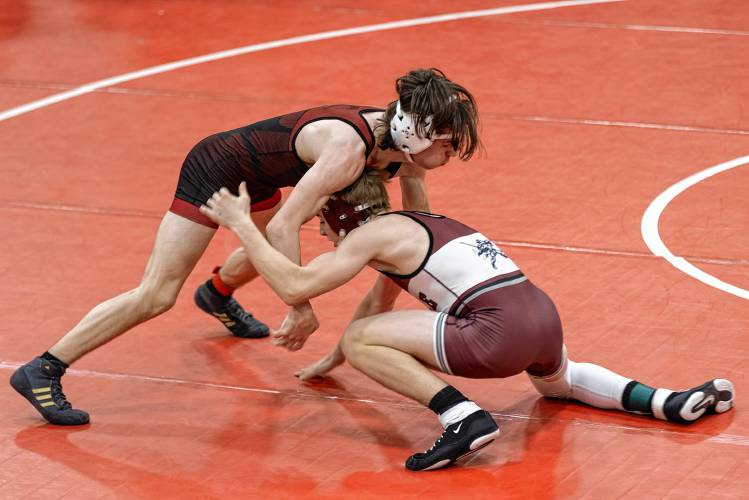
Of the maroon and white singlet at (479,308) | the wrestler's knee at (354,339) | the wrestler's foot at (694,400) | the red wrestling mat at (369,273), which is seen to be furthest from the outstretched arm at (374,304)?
the wrestler's foot at (694,400)

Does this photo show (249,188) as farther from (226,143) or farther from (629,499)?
(629,499)

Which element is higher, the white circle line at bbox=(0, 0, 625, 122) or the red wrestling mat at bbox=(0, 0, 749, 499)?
the white circle line at bbox=(0, 0, 625, 122)

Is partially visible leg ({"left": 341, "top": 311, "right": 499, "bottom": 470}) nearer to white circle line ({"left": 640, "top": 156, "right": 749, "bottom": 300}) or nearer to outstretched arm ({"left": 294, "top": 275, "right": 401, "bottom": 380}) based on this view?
outstretched arm ({"left": 294, "top": 275, "right": 401, "bottom": 380})

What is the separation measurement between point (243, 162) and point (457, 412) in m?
1.35

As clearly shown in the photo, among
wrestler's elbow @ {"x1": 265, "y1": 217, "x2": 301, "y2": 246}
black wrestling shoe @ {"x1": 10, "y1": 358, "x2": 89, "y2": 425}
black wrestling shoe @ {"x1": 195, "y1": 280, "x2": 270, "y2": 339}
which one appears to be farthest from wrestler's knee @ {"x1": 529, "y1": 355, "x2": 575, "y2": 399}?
black wrestling shoe @ {"x1": 10, "y1": 358, "x2": 89, "y2": 425}

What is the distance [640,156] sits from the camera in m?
7.86

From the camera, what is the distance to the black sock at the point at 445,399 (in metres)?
4.78

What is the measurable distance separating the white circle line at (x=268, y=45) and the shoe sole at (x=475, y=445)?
16.9ft

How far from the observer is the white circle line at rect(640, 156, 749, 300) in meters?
6.26

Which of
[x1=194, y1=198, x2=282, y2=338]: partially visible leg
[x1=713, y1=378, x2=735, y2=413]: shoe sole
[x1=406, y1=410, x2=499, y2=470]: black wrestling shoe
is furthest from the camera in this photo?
[x1=194, y1=198, x2=282, y2=338]: partially visible leg

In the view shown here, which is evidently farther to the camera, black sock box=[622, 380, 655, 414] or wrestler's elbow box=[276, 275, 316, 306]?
black sock box=[622, 380, 655, 414]

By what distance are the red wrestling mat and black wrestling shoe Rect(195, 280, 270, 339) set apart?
0.29 feet

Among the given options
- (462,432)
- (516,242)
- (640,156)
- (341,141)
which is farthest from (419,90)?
(640,156)

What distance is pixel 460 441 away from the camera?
4.69 m
